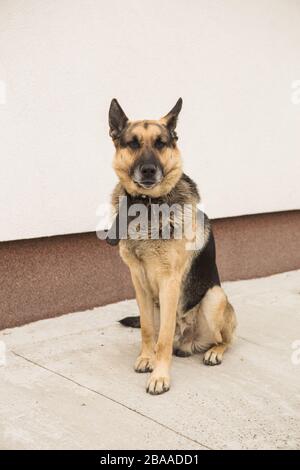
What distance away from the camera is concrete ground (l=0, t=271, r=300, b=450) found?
2707 mm

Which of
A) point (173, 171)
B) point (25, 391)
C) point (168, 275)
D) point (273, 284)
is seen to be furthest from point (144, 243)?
point (273, 284)

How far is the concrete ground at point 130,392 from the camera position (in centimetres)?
271

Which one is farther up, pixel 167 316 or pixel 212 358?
pixel 167 316

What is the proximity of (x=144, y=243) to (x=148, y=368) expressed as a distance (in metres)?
0.78

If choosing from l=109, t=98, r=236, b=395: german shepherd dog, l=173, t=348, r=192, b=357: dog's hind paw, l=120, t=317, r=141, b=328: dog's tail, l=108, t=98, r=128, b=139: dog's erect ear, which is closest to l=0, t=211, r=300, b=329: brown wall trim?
l=120, t=317, r=141, b=328: dog's tail

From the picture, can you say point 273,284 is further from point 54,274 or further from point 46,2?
point 46,2

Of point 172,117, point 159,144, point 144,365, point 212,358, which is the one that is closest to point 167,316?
point 144,365

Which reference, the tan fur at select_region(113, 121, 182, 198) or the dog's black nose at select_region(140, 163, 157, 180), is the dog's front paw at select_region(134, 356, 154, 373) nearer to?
the tan fur at select_region(113, 121, 182, 198)

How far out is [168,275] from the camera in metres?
3.43

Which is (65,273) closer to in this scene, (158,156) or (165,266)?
(165,266)

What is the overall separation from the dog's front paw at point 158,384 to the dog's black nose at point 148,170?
1131mm

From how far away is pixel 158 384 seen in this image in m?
3.24

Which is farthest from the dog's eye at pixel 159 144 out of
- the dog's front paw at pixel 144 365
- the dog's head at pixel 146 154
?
the dog's front paw at pixel 144 365

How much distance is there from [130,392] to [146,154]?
1346 mm
